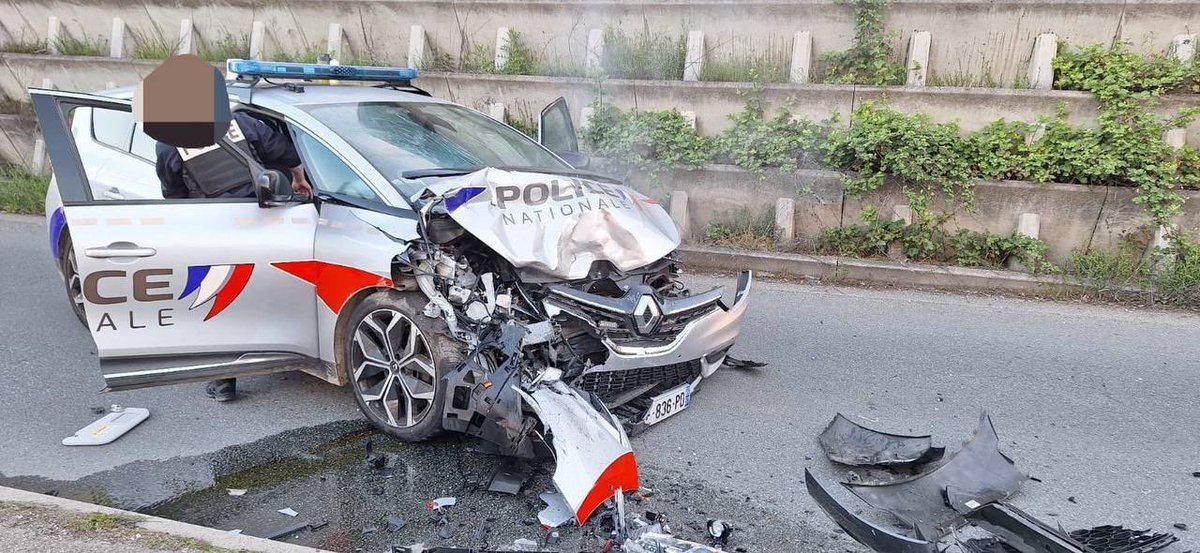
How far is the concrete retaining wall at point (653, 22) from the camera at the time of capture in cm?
787

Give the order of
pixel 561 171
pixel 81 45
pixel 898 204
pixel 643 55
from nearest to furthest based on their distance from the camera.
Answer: pixel 561 171, pixel 898 204, pixel 643 55, pixel 81 45

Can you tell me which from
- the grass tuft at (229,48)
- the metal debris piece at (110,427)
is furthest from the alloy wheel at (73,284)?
the grass tuft at (229,48)

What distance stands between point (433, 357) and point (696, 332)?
4.40 feet

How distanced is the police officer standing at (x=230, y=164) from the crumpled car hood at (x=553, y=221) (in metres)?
0.97

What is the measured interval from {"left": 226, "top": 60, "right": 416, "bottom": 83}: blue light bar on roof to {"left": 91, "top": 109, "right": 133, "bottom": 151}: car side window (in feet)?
2.95

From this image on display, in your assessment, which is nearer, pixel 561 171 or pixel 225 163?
pixel 225 163

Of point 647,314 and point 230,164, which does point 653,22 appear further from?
point 647,314

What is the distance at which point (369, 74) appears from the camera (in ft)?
17.2

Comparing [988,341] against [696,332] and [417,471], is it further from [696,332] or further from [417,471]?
[417,471]

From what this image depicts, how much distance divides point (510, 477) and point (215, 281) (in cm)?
190

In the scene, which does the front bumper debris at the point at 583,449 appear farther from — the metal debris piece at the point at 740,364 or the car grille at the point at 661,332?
the metal debris piece at the point at 740,364

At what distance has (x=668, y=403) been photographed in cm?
409

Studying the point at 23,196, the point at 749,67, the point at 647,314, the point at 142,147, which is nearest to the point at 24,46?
the point at 23,196

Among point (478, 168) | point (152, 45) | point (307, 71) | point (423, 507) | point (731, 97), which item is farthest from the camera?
point (152, 45)
